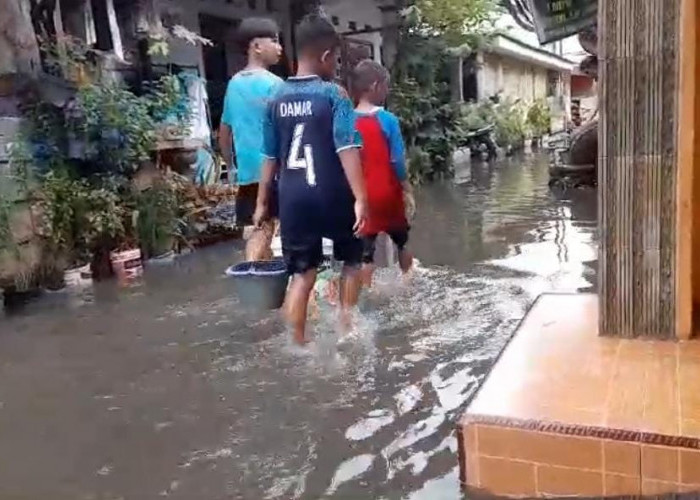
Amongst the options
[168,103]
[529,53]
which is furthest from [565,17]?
[529,53]

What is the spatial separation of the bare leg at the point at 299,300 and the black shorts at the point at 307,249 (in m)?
0.06

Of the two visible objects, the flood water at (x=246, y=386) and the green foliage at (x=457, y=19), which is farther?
the green foliage at (x=457, y=19)

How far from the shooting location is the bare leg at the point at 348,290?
5218mm

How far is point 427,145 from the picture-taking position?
16672 millimetres

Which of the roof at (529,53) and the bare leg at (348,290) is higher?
the roof at (529,53)

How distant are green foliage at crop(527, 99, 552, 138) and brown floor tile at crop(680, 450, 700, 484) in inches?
984

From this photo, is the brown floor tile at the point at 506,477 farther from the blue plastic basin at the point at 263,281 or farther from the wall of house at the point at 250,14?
the wall of house at the point at 250,14

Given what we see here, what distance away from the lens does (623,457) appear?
2674 mm

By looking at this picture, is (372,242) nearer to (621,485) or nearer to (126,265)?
(621,485)

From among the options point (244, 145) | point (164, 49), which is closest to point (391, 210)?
point (244, 145)

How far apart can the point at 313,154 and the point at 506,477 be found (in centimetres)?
224

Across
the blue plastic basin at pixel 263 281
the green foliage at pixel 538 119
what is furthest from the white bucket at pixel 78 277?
the green foliage at pixel 538 119

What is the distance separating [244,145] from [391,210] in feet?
3.46

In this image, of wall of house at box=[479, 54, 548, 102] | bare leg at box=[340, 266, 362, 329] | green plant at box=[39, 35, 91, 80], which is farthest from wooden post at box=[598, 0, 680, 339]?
wall of house at box=[479, 54, 548, 102]
